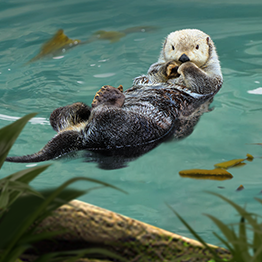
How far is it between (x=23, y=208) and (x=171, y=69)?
272 cm

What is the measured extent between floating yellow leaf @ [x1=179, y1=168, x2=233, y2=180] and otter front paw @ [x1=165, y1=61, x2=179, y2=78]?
1431 millimetres

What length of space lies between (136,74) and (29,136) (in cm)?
200

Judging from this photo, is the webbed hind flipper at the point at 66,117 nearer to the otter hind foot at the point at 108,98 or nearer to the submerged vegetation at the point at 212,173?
the otter hind foot at the point at 108,98

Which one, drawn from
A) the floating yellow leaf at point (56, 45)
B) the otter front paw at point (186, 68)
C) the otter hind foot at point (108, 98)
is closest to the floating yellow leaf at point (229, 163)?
the otter hind foot at point (108, 98)

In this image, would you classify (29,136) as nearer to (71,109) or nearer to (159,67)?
(71,109)

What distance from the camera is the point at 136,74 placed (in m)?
4.57

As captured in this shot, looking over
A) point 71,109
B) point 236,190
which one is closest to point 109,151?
point 71,109

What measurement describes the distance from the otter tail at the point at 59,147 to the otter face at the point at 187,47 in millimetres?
1607

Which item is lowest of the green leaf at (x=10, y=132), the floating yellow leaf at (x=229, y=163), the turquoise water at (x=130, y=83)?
the floating yellow leaf at (x=229, y=163)

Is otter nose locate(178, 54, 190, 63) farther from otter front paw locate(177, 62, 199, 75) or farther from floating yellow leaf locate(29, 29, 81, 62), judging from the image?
floating yellow leaf locate(29, 29, 81, 62)

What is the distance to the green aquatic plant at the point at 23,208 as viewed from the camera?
3.33 ft

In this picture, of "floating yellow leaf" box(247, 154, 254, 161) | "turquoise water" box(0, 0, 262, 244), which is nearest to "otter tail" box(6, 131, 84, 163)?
"turquoise water" box(0, 0, 262, 244)

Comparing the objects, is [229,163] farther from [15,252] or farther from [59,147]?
[15,252]

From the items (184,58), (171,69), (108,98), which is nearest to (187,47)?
(184,58)
